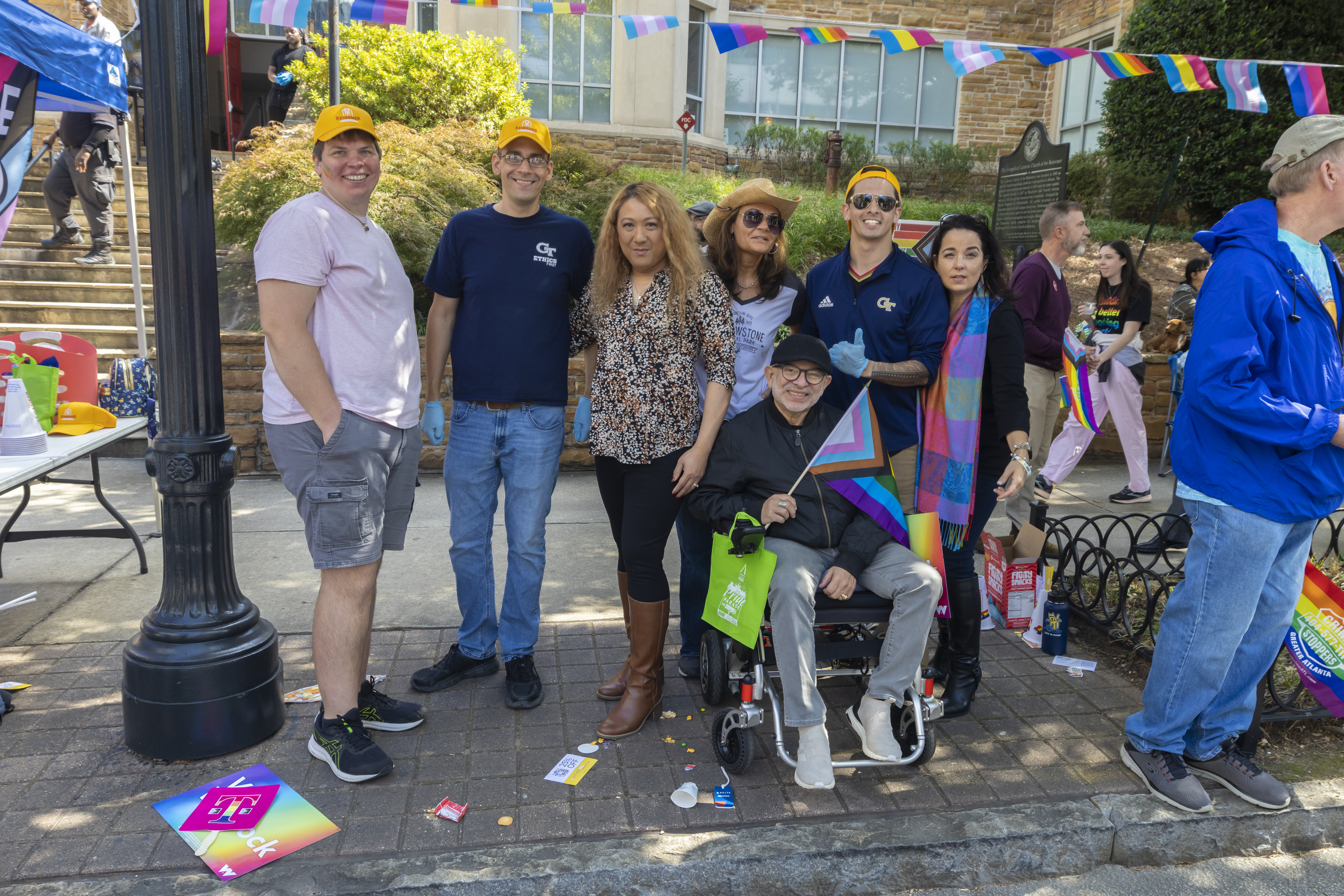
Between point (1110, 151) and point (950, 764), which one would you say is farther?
point (1110, 151)

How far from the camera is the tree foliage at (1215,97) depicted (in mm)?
11094

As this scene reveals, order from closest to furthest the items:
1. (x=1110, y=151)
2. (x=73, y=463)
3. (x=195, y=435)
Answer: (x=195, y=435), (x=73, y=463), (x=1110, y=151)

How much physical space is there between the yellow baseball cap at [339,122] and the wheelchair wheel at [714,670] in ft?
7.09

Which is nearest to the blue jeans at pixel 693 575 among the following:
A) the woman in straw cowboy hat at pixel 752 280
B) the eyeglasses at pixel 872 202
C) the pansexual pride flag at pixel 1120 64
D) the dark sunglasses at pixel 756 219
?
the woman in straw cowboy hat at pixel 752 280

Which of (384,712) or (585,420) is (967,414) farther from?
(384,712)

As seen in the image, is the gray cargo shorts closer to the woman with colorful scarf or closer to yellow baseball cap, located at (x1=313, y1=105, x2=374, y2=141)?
yellow baseball cap, located at (x1=313, y1=105, x2=374, y2=141)

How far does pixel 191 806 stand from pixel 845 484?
2.36 m

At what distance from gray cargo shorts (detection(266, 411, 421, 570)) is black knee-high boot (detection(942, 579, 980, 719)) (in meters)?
2.19

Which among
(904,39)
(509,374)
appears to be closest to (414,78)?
(904,39)

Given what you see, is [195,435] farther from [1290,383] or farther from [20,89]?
[1290,383]

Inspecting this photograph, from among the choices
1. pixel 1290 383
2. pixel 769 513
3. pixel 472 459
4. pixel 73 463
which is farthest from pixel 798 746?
pixel 73 463

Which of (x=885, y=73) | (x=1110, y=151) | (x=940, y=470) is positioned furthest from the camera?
(x=885, y=73)

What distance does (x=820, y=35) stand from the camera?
6531 mm

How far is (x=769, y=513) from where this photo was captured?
3057 mm
